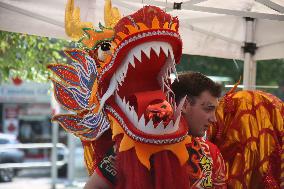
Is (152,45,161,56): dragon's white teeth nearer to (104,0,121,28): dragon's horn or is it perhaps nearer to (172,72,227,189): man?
(172,72,227,189): man

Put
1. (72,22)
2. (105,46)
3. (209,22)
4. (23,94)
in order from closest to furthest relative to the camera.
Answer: (105,46) → (72,22) → (209,22) → (23,94)

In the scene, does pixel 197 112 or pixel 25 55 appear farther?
pixel 25 55

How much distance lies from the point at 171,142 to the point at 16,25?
174 cm

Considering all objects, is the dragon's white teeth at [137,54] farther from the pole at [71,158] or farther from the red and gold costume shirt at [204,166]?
the pole at [71,158]

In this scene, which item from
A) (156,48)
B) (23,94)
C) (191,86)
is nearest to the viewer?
(156,48)

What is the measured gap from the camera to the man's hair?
5.61 ft

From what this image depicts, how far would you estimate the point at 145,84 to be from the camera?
1475 millimetres

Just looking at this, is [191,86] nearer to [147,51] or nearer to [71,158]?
[147,51]

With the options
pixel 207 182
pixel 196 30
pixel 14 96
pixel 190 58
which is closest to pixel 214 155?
pixel 207 182

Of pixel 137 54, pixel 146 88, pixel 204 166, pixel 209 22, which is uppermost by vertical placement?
pixel 209 22

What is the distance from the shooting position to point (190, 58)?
8.12m

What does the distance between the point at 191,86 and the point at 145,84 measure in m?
0.30

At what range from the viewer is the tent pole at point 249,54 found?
350 centimetres

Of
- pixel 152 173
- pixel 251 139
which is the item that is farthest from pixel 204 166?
pixel 251 139
